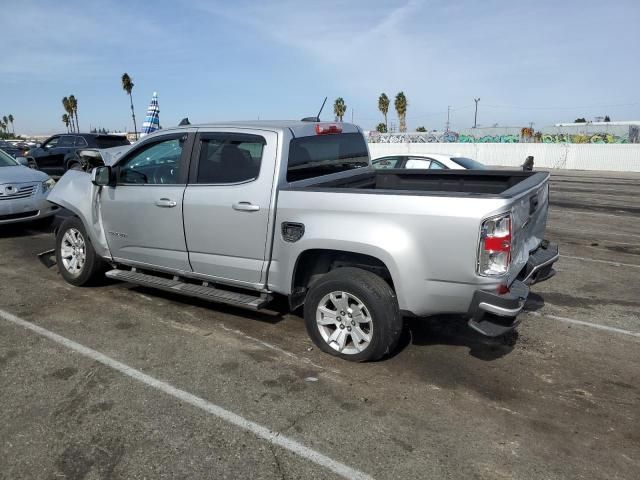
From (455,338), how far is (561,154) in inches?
1212

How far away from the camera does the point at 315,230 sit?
13.0ft

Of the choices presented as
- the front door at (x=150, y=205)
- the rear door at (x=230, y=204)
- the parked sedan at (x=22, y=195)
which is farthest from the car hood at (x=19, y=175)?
the rear door at (x=230, y=204)

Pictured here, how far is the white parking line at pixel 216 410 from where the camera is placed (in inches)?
111

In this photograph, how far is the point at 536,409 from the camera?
11.2 ft

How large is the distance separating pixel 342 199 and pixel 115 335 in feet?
7.96

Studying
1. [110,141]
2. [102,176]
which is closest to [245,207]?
[102,176]

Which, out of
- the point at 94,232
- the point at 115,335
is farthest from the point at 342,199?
the point at 94,232

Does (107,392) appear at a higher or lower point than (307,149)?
lower

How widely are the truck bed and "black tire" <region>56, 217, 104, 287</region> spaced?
277 centimetres

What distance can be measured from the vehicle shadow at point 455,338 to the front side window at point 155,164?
259 cm

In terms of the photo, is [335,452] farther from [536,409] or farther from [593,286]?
[593,286]

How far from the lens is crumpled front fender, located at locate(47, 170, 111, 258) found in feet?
18.2

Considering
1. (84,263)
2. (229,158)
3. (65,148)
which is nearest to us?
(229,158)

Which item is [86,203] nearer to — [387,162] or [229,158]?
[229,158]
